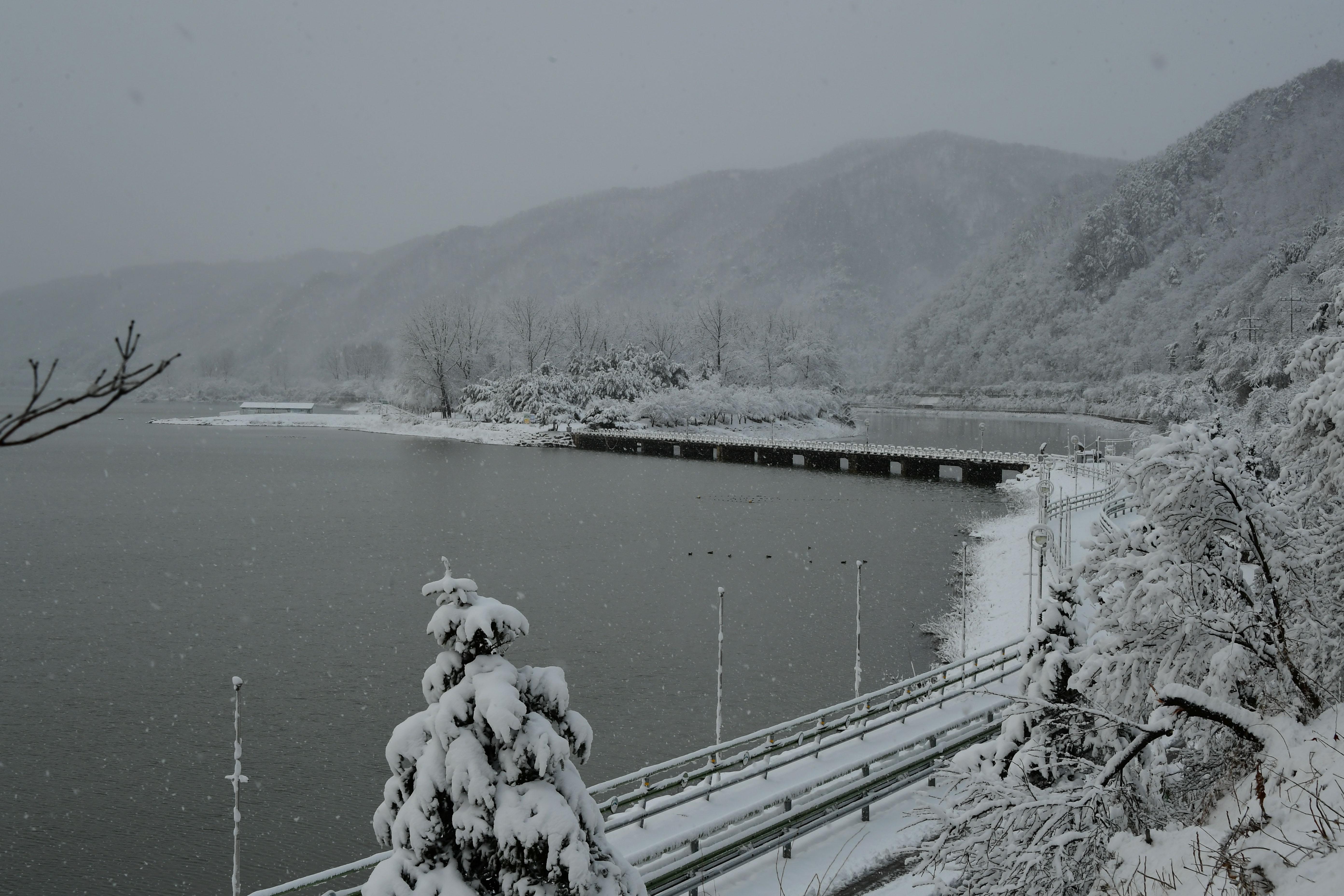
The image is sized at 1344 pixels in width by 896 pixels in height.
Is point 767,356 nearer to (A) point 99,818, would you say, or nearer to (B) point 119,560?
(B) point 119,560

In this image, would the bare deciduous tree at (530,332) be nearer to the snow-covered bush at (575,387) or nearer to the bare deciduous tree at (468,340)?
the bare deciduous tree at (468,340)

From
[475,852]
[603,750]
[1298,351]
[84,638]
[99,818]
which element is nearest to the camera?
[475,852]

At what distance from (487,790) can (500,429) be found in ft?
418

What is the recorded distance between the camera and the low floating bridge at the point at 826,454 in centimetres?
9031

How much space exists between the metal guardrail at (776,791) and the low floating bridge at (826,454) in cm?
6432

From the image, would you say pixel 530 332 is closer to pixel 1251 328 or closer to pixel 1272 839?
pixel 1251 328

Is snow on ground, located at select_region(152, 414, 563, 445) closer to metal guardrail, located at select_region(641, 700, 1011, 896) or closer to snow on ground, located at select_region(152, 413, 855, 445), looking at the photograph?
snow on ground, located at select_region(152, 413, 855, 445)

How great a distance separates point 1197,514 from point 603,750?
16863mm

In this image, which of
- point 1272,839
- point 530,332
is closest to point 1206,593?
point 1272,839

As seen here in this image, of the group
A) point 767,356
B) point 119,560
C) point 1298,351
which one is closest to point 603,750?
point 1298,351

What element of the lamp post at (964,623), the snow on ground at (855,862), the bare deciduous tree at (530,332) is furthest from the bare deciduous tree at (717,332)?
the snow on ground at (855,862)

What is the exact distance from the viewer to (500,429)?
134 metres

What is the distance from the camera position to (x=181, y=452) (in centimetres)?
10981

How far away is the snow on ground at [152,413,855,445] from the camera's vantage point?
130 m
